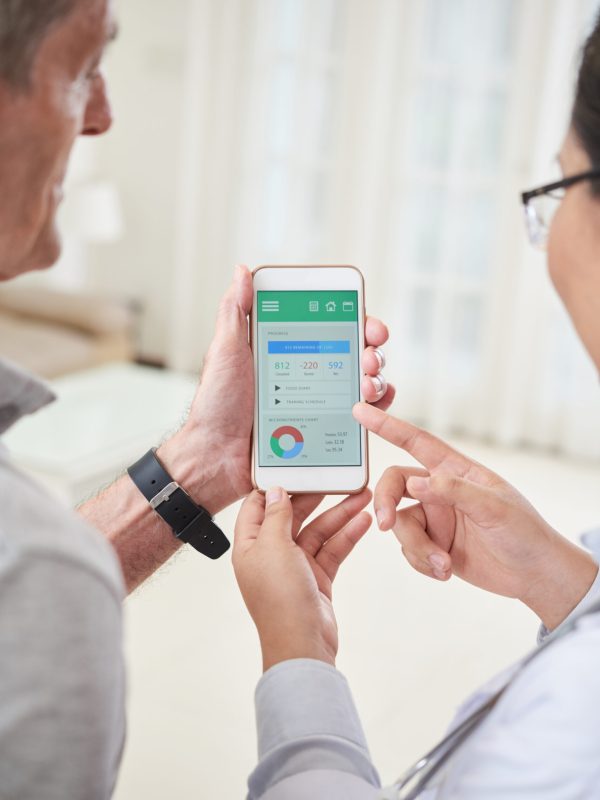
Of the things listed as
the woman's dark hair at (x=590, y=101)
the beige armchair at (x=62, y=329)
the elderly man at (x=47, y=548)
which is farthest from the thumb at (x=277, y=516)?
the beige armchair at (x=62, y=329)

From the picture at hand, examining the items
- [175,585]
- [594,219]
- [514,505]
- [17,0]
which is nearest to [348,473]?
[514,505]

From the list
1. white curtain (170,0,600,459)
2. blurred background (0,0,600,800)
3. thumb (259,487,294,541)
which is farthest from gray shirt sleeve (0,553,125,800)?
white curtain (170,0,600,459)

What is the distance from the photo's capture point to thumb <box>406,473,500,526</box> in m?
1.10

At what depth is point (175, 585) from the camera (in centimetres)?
279

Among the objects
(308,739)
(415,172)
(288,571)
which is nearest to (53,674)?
(308,739)

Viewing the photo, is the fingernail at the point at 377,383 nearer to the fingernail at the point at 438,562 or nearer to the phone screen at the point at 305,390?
the phone screen at the point at 305,390

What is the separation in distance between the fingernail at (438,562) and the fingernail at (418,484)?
0.43ft

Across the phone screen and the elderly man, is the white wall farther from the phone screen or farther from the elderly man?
the elderly man

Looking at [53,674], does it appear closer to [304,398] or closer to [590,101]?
[590,101]

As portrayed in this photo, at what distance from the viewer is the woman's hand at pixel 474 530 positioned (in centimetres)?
112

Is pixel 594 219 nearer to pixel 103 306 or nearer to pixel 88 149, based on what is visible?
pixel 103 306

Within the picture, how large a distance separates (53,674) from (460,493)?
0.61m

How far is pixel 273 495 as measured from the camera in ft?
3.97

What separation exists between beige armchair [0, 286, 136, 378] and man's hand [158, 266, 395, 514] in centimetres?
285
